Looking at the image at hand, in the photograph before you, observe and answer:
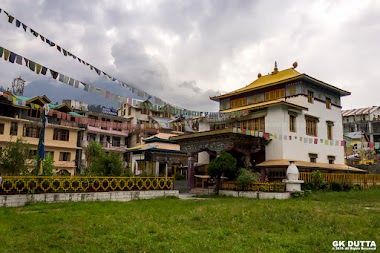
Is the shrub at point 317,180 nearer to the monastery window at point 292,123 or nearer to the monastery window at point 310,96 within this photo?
the monastery window at point 292,123

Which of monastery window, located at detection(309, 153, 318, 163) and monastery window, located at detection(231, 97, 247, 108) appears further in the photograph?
monastery window, located at detection(231, 97, 247, 108)

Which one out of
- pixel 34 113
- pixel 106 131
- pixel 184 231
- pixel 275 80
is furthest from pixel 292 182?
pixel 106 131

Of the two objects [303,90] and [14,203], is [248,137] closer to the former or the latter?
[303,90]

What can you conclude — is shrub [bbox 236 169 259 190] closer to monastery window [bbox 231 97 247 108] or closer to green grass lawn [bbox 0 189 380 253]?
green grass lawn [bbox 0 189 380 253]

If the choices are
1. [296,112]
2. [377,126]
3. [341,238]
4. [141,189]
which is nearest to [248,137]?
[296,112]

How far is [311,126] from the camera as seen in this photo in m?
28.1

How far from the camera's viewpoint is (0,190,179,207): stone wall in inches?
590

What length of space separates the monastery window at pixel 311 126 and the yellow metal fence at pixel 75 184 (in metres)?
13.3

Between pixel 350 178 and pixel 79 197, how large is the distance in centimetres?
2007

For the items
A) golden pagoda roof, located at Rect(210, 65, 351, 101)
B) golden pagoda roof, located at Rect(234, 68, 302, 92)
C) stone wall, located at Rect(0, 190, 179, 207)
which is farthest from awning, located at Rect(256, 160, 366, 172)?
stone wall, located at Rect(0, 190, 179, 207)

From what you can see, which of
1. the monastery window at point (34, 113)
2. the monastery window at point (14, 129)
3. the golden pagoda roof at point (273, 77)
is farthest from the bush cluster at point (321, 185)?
the monastery window at point (34, 113)

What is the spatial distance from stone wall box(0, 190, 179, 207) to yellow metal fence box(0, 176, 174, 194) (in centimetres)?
30

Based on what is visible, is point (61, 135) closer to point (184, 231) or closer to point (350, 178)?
point (350, 178)

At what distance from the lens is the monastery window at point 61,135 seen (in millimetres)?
41594
